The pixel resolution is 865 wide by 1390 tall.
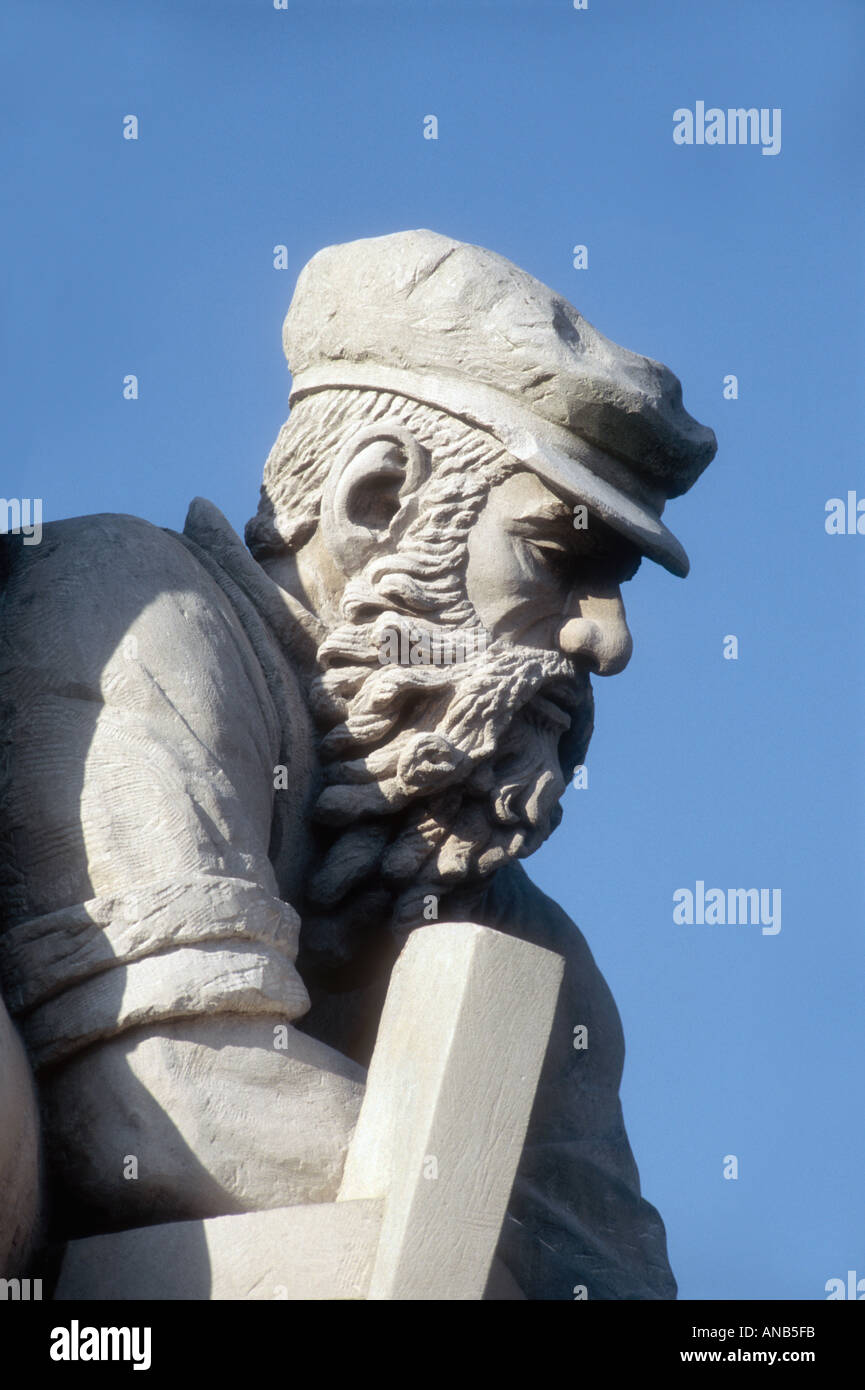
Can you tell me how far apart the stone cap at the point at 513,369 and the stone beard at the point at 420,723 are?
0.11 m

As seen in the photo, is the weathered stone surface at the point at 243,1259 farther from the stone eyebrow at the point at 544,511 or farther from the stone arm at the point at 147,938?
the stone eyebrow at the point at 544,511

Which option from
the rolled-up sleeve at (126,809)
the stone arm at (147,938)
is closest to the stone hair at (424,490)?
the rolled-up sleeve at (126,809)

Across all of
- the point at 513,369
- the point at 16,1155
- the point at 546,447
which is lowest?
the point at 16,1155

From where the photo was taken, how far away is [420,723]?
7109 mm

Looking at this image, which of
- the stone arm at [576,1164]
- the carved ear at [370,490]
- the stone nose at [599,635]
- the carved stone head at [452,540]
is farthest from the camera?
the stone nose at [599,635]

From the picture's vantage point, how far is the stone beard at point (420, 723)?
7082 mm

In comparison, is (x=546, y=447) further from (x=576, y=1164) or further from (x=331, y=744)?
(x=576, y=1164)

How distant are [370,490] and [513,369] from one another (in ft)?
1.66

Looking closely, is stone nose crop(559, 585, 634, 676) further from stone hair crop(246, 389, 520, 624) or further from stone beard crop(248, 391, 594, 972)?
stone hair crop(246, 389, 520, 624)

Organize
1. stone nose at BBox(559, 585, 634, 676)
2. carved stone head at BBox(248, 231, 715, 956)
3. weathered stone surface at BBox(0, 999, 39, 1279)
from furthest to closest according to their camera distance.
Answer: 1. stone nose at BBox(559, 585, 634, 676)
2. carved stone head at BBox(248, 231, 715, 956)
3. weathered stone surface at BBox(0, 999, 39, 1279)

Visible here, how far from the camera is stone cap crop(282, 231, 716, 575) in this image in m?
7.28

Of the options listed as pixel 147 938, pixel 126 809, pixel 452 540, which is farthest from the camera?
pixel 452 540

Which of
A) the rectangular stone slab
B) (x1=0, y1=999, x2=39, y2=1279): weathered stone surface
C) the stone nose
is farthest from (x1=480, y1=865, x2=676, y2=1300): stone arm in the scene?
(x1=0, y1=999, x2=39, y2=1279): weathered stone surface

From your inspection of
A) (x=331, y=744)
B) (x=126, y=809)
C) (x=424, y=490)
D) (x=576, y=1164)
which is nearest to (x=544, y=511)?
(x=424, y=490)
